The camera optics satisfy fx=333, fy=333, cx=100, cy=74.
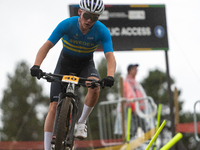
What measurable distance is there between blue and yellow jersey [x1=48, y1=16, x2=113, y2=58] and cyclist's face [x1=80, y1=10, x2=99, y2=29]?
0.16m

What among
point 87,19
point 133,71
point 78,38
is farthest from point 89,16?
point 133,71

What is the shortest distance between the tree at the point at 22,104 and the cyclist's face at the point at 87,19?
3789 cm

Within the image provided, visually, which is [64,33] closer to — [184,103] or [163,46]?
[163,46]

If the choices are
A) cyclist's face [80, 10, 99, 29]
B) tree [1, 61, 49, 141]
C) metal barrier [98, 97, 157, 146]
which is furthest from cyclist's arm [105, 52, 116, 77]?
tree [1, 61, 49, 141]

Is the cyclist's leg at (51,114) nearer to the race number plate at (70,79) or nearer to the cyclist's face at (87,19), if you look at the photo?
the race number plate at (70,79)

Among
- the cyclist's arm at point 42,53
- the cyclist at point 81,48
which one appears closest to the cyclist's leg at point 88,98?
the cyclist at point 81,48

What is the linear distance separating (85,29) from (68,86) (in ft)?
2.69

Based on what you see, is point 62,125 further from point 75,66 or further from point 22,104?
point 22,104

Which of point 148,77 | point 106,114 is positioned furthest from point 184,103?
point 106,114

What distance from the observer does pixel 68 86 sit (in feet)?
12.9

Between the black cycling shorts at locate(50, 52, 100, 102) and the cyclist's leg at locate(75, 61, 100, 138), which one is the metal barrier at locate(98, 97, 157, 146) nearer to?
the cyclist's leg at locate(75, 61, 100, 138)

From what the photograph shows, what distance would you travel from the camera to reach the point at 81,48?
440cm

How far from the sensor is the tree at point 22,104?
1640 inches

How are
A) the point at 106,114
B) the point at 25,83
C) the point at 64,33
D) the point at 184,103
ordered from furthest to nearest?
the point at 25,83 < the point at 184,103 < the point at 106,114 < the point at 64,33
